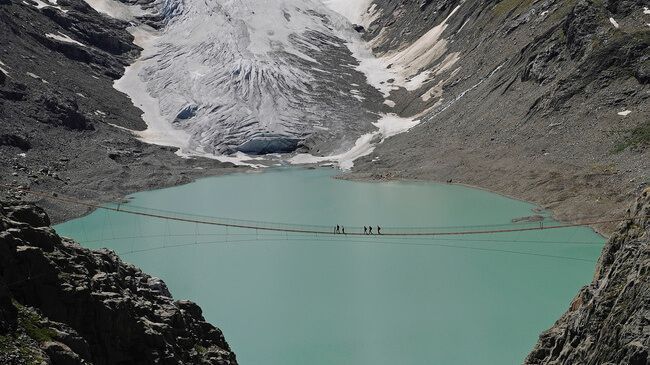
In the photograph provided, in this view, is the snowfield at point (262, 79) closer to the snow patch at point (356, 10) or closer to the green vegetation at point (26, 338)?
the snow patch at point (356, 10)

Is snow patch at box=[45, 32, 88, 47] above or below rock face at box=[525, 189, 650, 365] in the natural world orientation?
above

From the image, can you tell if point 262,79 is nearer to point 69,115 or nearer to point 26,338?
point 69,115

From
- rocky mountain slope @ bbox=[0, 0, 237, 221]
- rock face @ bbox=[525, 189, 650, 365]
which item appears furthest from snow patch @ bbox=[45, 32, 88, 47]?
rock face @ bbox=[525, 189, 650, 365]

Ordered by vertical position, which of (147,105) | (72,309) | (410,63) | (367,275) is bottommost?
(367,275)

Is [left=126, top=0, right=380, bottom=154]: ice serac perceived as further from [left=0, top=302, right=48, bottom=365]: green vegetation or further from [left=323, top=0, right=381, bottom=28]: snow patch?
[left=0, top=302, right=48, bottom=365]: green vegetation

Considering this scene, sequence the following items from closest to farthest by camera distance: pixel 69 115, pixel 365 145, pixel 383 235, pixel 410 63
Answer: pixel 383 235
pixel 69 115
pixel 365 145
pixel 410 63

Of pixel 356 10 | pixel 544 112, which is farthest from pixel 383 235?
pixel 356 10
